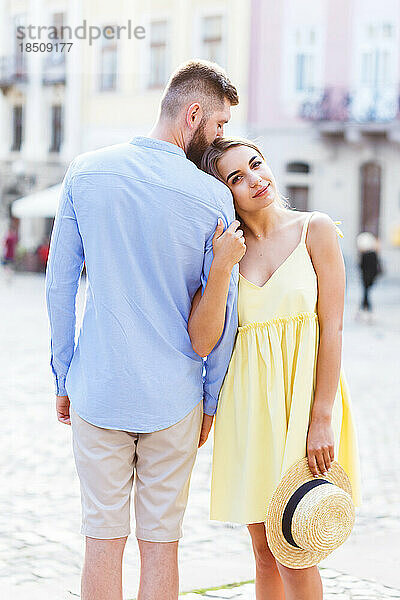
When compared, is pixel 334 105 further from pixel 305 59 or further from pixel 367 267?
pixel 367 267

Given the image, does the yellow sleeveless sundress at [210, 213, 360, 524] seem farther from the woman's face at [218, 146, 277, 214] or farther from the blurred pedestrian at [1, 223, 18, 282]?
the blurred pedestrian at [1, 223, 18, 282]

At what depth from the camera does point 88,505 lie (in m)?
2.95

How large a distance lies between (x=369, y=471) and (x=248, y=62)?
2344cm

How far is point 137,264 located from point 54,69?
3252 cm

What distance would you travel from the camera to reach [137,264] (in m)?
2.83

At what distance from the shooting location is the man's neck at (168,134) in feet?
9.53

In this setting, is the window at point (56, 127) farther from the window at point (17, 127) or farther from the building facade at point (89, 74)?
the window at point (17, 127)

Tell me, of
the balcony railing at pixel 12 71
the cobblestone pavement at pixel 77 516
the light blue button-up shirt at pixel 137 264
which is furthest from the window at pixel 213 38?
the light blue button-up shirt at pixel 137 264

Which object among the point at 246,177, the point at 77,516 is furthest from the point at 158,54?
the point at 246,177

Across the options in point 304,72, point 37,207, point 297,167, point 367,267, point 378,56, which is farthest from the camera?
point 297,167

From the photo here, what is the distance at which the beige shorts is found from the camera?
9.54ft

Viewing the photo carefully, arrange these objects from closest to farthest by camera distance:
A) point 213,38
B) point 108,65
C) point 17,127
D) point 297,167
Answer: point 297,167 → point 213,38 → point 108,65 → point 17,127

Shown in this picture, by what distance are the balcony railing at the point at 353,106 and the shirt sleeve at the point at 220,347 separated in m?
24.2

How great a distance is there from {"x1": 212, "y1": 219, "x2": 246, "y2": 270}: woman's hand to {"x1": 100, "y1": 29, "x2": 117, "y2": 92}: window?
29.6 meters
